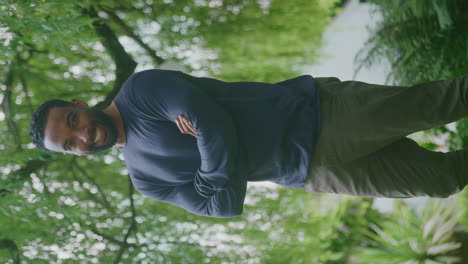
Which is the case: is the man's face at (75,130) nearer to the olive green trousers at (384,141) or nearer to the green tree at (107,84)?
the olive green trousers at (384,141)

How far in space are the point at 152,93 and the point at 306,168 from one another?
554 mm

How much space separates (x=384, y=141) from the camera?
51.8 inches

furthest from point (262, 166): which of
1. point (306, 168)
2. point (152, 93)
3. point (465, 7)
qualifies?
point (465, 7)

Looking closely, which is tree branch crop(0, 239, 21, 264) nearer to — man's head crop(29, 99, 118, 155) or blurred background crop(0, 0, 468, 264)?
blurred background crop(0, 0, 468, 264)

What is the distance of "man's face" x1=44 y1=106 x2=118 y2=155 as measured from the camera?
1.25 meters

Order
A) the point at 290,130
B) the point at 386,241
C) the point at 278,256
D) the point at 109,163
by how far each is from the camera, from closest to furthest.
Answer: the point at 290,130, the point at 109,163, the point at 386,241, the point at 278,256

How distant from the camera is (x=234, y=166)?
1194 millimetres

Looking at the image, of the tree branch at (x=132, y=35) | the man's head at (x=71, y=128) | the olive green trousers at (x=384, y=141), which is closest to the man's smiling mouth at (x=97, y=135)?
the man's head at (x=71, y=128)

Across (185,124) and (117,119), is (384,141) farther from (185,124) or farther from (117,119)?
(117,119)

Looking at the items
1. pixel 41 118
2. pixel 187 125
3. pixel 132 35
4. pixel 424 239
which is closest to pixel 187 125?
pixel 187 125

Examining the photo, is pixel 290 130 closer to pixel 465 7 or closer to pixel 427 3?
pixel 427 3

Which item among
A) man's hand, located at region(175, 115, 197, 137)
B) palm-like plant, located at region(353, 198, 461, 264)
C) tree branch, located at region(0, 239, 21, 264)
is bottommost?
palm-like plant, located at region(353, 198, 461, 264)

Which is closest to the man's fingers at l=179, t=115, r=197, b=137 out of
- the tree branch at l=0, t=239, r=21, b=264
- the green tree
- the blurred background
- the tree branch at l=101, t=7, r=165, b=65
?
the blurred background

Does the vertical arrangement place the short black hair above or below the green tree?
above
